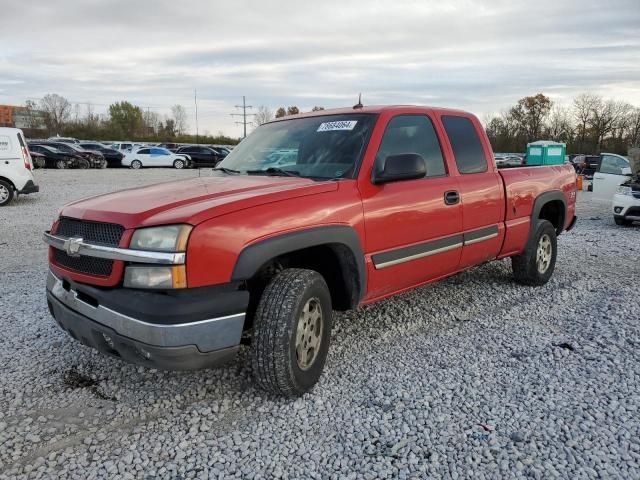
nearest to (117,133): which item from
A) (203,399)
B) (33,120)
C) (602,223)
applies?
(33,120)

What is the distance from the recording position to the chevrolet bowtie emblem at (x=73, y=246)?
9.76 ft

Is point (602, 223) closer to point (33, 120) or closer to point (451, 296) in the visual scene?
point (451, 296)

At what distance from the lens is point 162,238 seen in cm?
268

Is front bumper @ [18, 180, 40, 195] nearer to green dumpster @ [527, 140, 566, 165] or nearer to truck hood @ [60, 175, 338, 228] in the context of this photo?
truck hood @ [60, 175, 338, 228]

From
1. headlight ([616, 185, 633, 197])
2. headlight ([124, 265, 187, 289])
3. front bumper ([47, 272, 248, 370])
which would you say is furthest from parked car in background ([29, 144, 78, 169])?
headlight ([124, 265, 187, 289])

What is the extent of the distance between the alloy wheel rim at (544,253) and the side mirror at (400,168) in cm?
269

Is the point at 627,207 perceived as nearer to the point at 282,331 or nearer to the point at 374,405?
the point at 374,405

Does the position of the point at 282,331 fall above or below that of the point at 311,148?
below

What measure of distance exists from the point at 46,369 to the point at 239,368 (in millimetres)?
1355

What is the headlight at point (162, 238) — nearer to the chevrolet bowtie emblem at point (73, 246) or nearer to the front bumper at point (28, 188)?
the chevrolet bowtie emblem at point (73, 246)

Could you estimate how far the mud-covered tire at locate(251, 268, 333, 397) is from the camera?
294 cm

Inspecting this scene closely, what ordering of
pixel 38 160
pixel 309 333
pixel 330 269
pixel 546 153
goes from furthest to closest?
pixel 38 160
pixel 546 153
pixel 330 269
pixel 309 333

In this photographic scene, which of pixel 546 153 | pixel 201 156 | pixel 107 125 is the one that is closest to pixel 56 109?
pixel 107 125

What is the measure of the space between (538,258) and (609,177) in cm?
866
